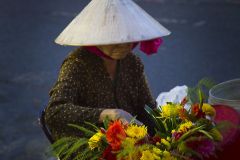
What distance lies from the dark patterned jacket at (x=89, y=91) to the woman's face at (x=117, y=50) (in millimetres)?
131

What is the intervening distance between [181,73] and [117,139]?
4.84 metres

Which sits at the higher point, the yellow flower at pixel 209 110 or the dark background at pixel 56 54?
the yellow flower at pixel 209 110

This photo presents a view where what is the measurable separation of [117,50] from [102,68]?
0.19m

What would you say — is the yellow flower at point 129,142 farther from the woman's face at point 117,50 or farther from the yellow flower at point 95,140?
the woman's face at point 117,50

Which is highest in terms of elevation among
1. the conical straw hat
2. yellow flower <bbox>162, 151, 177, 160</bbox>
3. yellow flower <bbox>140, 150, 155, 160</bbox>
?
the conical straw hat

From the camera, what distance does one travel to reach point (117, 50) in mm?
2371

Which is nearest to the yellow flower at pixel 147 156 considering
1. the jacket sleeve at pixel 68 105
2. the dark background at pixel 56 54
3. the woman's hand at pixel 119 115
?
the woman's hand at pixel 119 115

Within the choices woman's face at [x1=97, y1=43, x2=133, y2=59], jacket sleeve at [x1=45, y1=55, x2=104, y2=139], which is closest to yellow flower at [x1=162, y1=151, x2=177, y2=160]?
jacket sleeve at [x1=45, y1=55, x2=104, y2=139]

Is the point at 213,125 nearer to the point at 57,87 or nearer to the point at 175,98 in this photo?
the point at 57,87

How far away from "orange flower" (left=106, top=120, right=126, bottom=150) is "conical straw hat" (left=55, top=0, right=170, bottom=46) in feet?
2.07

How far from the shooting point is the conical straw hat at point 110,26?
2.20 m

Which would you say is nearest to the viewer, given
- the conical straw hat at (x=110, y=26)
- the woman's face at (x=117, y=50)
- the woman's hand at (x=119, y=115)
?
the woman's hand at (x=119, y=115)

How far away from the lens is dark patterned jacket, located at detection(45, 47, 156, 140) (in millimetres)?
2281

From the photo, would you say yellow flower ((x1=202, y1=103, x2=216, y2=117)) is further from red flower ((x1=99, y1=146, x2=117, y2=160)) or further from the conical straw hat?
the conical straw hat
